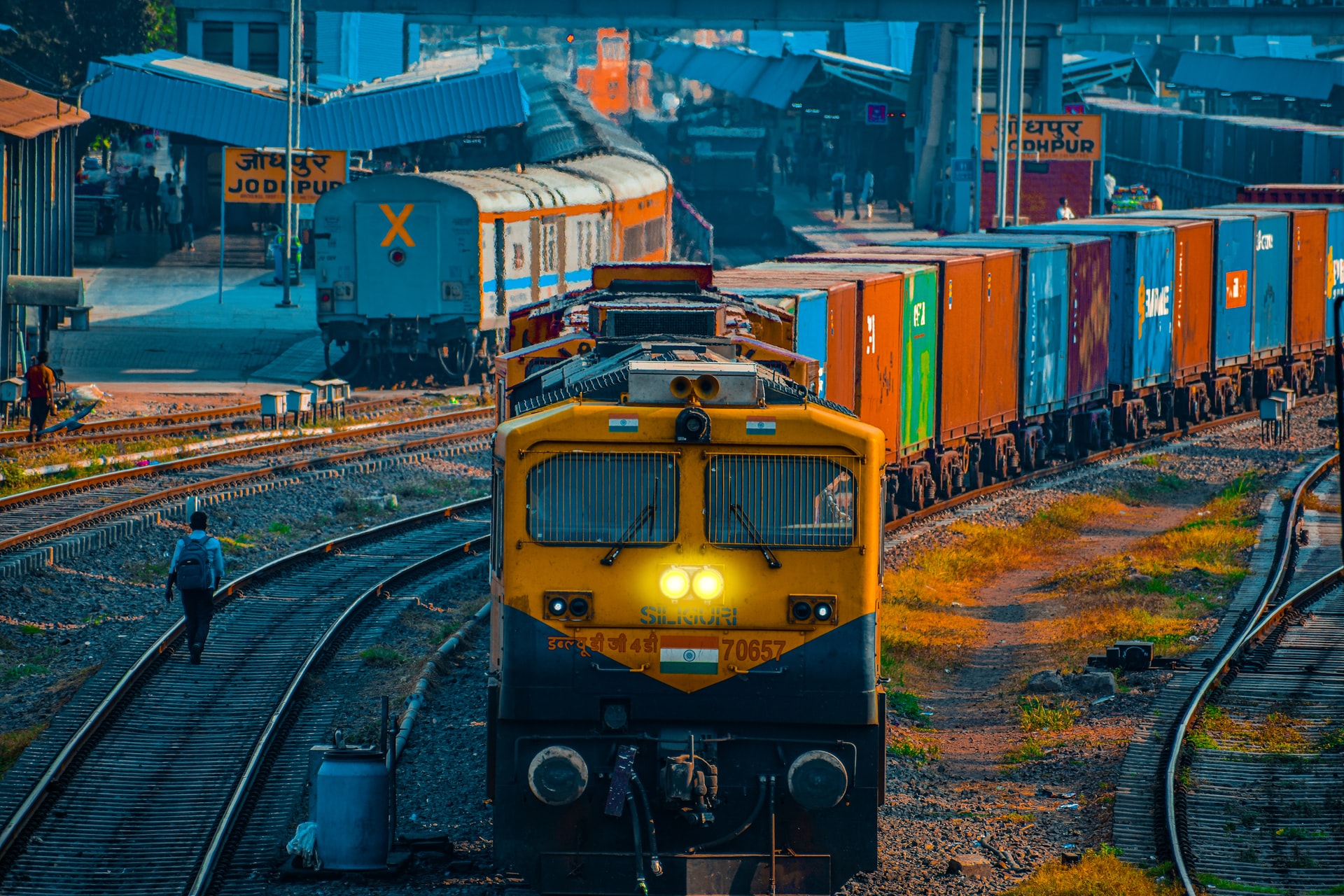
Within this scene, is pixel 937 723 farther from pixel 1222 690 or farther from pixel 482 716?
pixel 482 716

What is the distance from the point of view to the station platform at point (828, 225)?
2256 inches

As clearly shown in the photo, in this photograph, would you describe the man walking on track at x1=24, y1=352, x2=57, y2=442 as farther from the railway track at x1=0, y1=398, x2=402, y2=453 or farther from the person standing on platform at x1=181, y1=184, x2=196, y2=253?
the person standing on platform at x1=181, y1=184, x2=196, y2=253

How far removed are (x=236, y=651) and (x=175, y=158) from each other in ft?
169

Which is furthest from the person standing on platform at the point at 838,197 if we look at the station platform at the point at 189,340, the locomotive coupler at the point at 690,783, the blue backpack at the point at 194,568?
the locomotive coupler at the point at 690,783

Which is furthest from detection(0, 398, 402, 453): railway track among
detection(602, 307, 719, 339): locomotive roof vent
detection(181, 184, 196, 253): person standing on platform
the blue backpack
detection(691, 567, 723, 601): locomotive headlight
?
detection(181, 184, 196, 253): person standing on platform

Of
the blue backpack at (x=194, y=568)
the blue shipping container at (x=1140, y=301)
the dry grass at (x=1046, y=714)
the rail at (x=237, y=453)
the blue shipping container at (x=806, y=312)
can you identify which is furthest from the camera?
the blue shipping container at (x=1140, y=301)

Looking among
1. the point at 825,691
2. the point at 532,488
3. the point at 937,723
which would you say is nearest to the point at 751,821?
the point at 825,691

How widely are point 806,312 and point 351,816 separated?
348 inches

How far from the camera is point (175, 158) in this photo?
64375mm

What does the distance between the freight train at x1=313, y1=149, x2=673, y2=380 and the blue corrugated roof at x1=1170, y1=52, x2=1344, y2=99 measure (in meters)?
48.0

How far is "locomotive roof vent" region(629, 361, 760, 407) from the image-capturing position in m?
9.86

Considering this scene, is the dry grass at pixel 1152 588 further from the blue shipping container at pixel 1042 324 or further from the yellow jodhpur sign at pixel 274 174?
the yellow jodhpur sign at pixel 274 174

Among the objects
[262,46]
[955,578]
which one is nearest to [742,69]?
[262,46]

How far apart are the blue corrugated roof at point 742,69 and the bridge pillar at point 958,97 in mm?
9336
